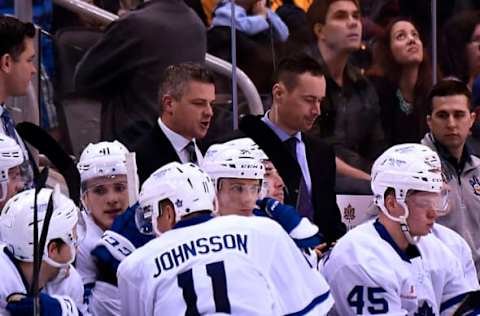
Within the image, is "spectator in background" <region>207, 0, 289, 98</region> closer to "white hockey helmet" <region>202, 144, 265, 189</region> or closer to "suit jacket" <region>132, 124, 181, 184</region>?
"suit jacket" <region>132, 124, 181, 184</region>

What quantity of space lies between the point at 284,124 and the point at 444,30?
1.98 m

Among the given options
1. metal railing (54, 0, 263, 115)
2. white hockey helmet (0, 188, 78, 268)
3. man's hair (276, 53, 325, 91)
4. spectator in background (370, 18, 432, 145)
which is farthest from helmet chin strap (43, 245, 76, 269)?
spectator in background (370, 18, 432, 145)

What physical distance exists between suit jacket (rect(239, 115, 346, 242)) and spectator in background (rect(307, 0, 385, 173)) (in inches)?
34.7

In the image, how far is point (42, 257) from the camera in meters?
5.14

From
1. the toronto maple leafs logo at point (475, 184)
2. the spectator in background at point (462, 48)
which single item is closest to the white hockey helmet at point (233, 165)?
the toronto maple leafs logo at point (475, 184)

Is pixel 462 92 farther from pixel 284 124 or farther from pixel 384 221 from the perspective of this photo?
pixel 384 221

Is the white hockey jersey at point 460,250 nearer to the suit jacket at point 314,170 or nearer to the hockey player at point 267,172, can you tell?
the suit jacket at point 314,170

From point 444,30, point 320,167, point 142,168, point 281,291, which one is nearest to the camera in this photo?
point 281,291

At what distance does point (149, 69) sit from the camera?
713 cm

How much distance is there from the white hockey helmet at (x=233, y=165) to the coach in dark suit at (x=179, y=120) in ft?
1.48

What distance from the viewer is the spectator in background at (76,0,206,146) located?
23.2ft

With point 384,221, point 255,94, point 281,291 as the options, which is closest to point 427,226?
point 384,221

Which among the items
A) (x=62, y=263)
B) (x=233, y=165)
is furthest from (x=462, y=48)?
(x=62, y=263)

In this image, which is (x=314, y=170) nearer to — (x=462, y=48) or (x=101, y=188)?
(x=101, y=188)
